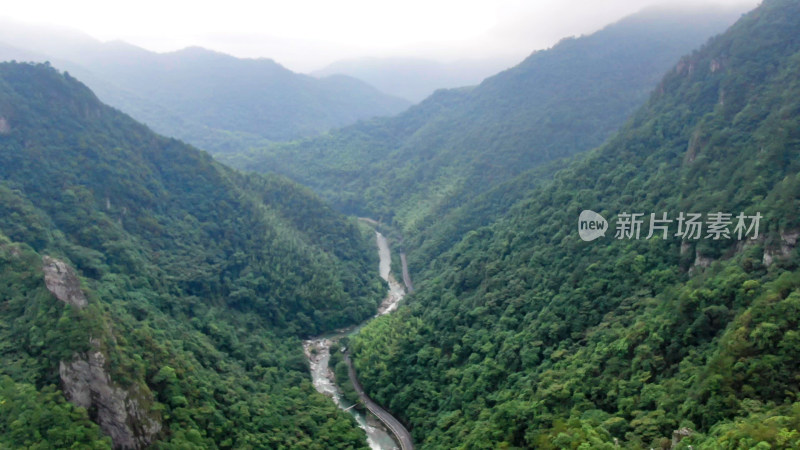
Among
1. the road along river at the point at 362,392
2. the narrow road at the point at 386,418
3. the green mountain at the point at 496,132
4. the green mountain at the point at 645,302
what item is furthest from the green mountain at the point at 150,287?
the green mountain at the point at 496,132

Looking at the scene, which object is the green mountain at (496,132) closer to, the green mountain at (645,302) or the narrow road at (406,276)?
the narrow road at (406,276)

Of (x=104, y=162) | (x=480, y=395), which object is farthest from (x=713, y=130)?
(x=104, y=162)

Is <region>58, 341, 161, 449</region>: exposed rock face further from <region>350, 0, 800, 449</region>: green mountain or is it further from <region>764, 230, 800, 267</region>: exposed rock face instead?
<region>764, 230, 800, 267</region>: exposed rock face

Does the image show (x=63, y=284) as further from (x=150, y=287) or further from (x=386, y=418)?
(x=386, y=418)

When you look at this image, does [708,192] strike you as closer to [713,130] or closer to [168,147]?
[713,130]

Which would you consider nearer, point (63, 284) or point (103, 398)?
point (103, 398)
